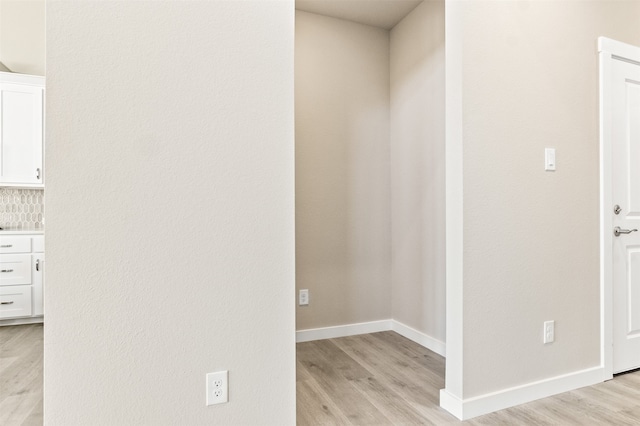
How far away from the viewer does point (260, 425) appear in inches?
59.3

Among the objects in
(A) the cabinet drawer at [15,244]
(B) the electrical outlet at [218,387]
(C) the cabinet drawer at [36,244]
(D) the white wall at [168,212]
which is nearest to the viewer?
(D) the white wall at [168,212]

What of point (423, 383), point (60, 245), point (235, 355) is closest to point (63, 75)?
point (60, 245)

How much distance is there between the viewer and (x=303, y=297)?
3061 millimetres

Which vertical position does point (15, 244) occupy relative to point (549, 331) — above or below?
above

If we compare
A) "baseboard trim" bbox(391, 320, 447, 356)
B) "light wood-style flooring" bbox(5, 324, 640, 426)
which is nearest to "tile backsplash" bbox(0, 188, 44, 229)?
"light wood-style flooring" bbox(5, 324, 640, 426)

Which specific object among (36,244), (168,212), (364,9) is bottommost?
(36,244)

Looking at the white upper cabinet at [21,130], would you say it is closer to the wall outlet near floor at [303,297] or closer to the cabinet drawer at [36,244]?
the cabinet drawer at [36,244]

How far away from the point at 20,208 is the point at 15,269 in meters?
0.74

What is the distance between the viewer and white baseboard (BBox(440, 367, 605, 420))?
6.18 feet

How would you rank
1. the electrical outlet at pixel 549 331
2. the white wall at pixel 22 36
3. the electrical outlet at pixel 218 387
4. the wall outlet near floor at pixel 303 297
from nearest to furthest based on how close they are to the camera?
the electrical outlet at pixel 218 387, the electrical outlet at pixel 549 331, the wall outlet near floor at pixel 303 297, the white wall at pixel 22 36

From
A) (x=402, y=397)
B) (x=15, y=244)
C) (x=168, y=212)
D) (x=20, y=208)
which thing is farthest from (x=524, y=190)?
(x=20, y=208)

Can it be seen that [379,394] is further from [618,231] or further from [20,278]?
[20,278]

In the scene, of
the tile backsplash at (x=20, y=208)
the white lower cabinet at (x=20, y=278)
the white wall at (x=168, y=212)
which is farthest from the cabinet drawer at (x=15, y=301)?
the white wall at (x=168, y=212)

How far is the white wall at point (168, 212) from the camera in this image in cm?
128
